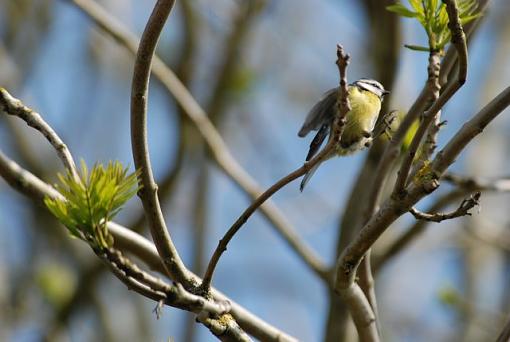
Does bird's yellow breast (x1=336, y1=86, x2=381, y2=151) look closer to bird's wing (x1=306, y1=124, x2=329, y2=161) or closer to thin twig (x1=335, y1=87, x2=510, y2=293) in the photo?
bird's wing (x1=306, y1=124, x2=329, y2=161)

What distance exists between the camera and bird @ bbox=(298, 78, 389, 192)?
137 centimetres

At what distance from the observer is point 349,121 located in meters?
1.46

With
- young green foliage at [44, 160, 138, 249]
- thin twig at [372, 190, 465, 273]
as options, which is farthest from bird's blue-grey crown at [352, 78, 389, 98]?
thin twig at [372, 190, 465, 273]

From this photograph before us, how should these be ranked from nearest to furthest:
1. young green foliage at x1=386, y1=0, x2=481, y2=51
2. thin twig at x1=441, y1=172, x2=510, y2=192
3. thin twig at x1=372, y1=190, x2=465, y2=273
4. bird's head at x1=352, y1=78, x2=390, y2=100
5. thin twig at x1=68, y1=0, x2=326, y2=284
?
young green foliage at x1=386, y1=0, x2=481, y2=51
bird's head at x1=352, y1=78, x2=390, y2=100
thin twig at x1=441, y1=172, x2=510, y2=192
thin twig at x1=372, y1=190, x2=465, y2=273
thin twig at x1=68, y1=0, x2=326, y2=284

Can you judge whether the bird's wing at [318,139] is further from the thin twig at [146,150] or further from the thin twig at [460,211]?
the thin twig at [146,150]

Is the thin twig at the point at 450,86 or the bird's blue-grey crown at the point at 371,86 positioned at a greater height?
the bird's blue-grey crown at the point at 371,86

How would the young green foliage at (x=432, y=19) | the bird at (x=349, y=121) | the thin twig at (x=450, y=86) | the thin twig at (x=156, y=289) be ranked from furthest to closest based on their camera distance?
the bird at (x=349, y=121), the young green foliage at (x=432, y=19), the thin twig at (x=450, y=86), the thin twig at (x=156, y=289)

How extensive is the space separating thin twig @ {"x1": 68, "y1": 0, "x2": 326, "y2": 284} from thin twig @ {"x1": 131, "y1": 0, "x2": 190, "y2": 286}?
1.31 metres

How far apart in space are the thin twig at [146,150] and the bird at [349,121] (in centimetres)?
29

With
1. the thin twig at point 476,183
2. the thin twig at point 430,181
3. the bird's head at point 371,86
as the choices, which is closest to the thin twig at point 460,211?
the thin twig at point 430,181

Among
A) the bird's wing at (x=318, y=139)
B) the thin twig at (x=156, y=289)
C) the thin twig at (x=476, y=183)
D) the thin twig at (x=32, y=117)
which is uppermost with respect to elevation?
the thin twig at (x=476, y=183)

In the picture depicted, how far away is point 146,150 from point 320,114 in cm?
34

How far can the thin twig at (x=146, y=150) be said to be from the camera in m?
1.17

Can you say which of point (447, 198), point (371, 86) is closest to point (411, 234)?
point (447, 198)
